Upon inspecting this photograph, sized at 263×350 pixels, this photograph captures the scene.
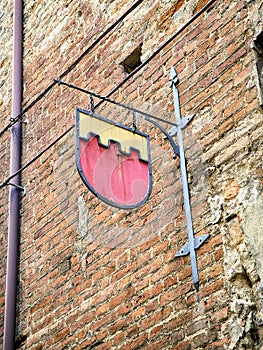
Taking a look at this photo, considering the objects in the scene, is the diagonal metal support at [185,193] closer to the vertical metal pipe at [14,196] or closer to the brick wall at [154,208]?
the brick wall at [154,208]

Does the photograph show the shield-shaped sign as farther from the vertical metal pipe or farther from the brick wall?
the vertical metal pipe

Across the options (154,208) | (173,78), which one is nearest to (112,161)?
(154,208)

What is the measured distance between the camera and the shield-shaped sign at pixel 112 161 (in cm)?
431

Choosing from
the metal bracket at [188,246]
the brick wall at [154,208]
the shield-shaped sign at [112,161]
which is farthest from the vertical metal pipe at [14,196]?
the shield-shaped sign at [112,161]

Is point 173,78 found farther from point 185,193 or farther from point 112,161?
point 112,161

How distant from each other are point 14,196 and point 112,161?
1.96 meters

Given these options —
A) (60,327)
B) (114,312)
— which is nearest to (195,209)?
(114,312)

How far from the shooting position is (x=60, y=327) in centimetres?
532

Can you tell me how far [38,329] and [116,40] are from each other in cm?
214

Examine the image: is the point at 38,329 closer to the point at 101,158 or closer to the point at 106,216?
the point at 106,216

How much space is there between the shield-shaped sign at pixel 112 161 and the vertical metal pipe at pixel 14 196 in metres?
1.76

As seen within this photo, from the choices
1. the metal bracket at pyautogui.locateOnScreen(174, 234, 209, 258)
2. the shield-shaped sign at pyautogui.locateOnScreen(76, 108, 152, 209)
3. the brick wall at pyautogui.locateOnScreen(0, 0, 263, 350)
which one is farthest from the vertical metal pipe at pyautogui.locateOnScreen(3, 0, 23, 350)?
the shield-shaped sign at pyautogui.locateOnScreen(76, 108, 152, 209)

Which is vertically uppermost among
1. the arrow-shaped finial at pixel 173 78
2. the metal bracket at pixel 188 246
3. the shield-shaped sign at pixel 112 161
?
the arrow-shaped finial at pixel 173 78

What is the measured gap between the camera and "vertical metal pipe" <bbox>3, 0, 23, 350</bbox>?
5.70m
